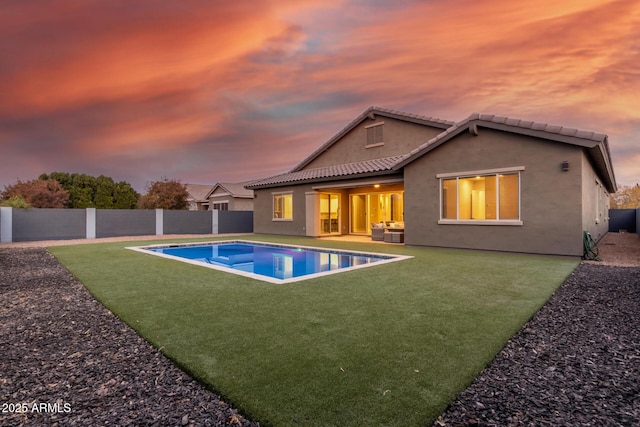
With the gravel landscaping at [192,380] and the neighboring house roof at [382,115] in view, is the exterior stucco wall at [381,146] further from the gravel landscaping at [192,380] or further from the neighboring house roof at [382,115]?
the gravel landscaping at [192,380]

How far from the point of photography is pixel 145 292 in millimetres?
5715

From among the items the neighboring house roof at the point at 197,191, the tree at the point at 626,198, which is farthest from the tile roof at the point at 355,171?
the tree at the point at 626,198

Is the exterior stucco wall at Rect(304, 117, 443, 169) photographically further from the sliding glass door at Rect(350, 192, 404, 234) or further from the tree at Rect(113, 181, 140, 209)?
the tree at Rect(113, 181, 140, 209)

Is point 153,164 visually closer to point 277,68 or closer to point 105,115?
point 105,115

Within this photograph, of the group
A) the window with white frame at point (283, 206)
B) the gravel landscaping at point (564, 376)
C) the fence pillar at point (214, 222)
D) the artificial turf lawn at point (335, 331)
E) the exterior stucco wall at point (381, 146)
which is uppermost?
the exterior stucco wall at point (381, 146)

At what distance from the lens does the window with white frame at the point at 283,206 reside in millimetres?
19531

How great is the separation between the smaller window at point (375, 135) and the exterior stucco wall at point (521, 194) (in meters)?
6.28

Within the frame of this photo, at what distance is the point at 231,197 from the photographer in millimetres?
31391

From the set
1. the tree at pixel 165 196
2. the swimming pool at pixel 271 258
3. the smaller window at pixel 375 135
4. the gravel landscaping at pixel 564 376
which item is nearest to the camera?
the gravel landscaping at pixel 564 376

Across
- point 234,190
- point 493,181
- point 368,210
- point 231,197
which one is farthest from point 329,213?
point 234,190

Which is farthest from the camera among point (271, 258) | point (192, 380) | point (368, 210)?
point (368, 210)

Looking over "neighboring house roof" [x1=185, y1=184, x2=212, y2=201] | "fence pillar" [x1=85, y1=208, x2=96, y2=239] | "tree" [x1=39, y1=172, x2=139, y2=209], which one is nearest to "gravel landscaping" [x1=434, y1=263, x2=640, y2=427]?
"fence pillar" [x1=85, y1=208, x2=96, y2=239]

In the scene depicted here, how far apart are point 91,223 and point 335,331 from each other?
21.1 metres

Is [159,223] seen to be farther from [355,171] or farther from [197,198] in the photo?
[197,198]
